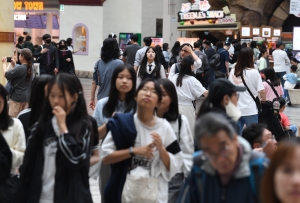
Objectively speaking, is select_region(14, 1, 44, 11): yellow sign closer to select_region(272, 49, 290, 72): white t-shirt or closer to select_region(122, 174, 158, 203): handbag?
select_region(272, 49, 290, 72): white t-shirt

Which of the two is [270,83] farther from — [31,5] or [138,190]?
[31,5]

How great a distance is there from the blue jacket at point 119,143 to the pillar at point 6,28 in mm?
9499

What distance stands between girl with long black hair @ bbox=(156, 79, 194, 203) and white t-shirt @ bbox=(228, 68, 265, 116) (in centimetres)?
388

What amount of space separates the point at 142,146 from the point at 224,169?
1645 mm

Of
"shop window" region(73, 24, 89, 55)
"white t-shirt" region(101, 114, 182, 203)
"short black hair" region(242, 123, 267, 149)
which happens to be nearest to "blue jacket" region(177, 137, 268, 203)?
"short black hair" region(242, 123, 267, 149)

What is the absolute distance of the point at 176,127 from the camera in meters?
5.61

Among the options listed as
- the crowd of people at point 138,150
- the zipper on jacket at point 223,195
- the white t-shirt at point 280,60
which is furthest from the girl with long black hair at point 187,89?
the white t-shirt at point 280,60

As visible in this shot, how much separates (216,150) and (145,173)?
1873 millimetres

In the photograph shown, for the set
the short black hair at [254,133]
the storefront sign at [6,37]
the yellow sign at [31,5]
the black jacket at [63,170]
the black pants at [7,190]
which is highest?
the yellow sign at [31,5]

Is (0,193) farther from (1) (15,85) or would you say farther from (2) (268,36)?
(2) (268,36)

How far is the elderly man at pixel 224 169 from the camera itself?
3.17 m

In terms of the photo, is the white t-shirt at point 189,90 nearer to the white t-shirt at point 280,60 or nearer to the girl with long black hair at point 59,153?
the girl with long black hair at point 59,153

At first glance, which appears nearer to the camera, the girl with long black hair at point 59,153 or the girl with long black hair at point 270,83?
the girl with long black hair at point 59,153

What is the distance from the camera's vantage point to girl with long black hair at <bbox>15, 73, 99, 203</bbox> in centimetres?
441
